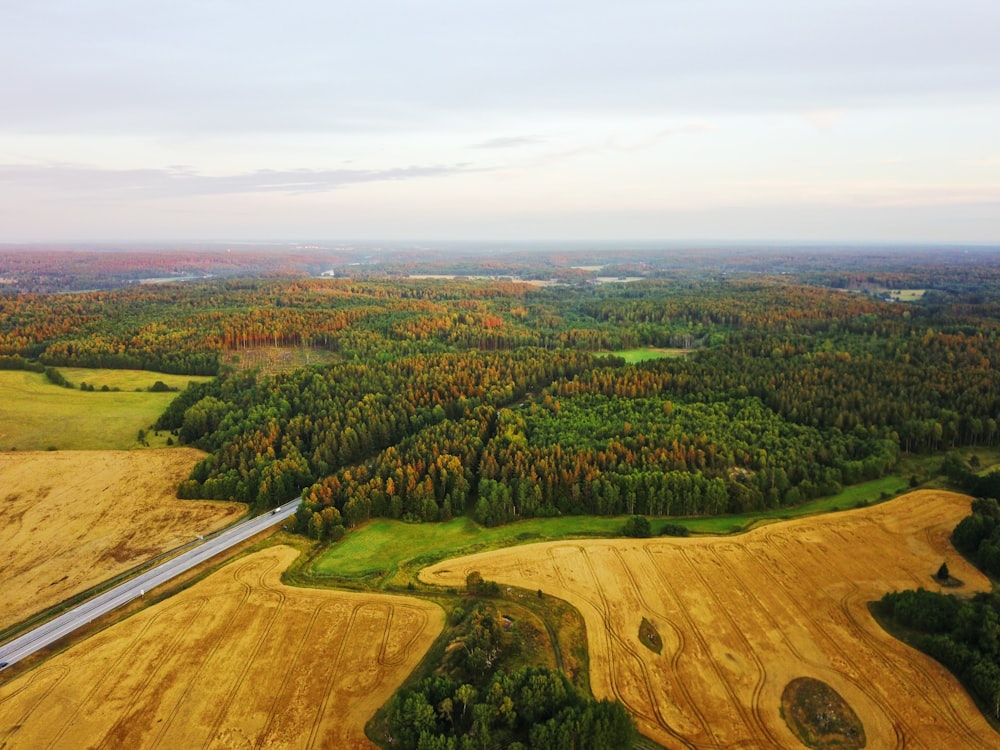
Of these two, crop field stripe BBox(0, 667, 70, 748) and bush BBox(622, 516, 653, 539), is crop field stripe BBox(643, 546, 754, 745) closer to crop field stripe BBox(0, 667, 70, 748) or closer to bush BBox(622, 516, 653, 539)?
bush BBox(622, 516, 653, 539)

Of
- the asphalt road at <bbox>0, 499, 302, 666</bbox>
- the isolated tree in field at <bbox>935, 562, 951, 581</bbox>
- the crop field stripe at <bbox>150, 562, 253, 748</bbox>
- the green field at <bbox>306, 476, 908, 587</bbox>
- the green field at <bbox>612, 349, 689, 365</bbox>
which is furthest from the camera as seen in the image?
the green field at <bbox>612, 349, 689, 365</bbox>

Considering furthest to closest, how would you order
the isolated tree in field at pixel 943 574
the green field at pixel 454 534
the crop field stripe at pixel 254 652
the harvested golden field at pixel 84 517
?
the green field at pixel 454 534, the harvested golden field at pixel 84 517, the isolated tree in field at pixel 943 574, the crop field stripe at pixel 254 652

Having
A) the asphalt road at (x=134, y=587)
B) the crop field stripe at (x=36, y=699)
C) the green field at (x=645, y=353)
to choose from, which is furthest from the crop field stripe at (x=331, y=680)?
the green field at (x=645, y=353)

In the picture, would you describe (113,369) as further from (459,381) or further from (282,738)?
(282,738)

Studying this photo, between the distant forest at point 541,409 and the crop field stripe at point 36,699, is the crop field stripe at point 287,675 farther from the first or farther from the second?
the crop field stripe at point 36,699

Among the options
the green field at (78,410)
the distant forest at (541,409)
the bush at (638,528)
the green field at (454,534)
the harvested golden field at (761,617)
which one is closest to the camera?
the harvested golden field at (761,617)

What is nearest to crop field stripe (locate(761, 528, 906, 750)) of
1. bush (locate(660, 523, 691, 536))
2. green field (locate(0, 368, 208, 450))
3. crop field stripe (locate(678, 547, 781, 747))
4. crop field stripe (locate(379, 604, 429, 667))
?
crop field stripe (locate(678, 547, 781, 747))
